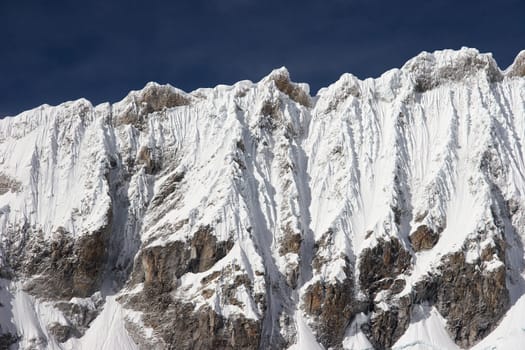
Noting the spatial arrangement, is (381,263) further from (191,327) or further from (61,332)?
(61,332)

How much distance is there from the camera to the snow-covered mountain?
92312 mm

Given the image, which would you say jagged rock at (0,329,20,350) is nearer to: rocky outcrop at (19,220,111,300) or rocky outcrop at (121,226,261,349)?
rocky outcrop at (19,220,111,300)

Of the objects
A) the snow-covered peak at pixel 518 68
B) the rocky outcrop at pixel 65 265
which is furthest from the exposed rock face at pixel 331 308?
the snow-covered peak at pixel 518 68

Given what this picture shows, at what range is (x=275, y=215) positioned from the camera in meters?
104

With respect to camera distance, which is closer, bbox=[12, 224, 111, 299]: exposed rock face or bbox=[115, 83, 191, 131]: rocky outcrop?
bbox=[12, 224, 111, 299]: exposed rock face

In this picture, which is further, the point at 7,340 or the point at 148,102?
the point at 148,102

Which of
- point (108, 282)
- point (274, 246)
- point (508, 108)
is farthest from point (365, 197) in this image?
point (108, 282)

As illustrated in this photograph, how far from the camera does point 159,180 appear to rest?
109 metres

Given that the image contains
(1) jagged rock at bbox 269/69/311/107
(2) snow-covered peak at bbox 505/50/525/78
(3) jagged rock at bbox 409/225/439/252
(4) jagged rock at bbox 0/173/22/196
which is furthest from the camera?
(2) snow-covered peak at bbox 505/50/525/78

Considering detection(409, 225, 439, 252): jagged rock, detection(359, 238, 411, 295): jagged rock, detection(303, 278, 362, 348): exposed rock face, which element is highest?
detection(409, 225, 439, 252): jagged rock

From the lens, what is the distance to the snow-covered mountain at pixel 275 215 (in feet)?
303

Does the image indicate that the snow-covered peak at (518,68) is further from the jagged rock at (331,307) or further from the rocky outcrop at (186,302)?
the rocky outcrop at (186,302)

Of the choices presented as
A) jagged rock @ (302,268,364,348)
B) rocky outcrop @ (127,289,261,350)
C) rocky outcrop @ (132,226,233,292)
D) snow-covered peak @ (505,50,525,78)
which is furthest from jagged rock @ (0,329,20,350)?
snow-covered peak @ (505,50,525,78)

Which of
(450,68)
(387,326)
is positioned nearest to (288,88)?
(450,68)
